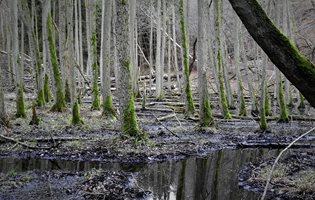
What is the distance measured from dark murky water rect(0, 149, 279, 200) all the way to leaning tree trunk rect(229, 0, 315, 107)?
290cm

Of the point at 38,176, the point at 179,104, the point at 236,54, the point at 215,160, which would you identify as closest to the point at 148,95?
the point at 179,104

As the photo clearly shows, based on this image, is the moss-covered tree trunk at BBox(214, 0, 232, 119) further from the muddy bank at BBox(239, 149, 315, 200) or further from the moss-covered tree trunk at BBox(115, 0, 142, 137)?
the muddy bank at BBox(239, 149, 315, 200)

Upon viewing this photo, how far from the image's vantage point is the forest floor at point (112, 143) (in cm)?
845

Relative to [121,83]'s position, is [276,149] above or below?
below

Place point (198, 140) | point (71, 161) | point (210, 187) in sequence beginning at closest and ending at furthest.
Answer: point (210, 187), point (71, 161), point (198, 140)

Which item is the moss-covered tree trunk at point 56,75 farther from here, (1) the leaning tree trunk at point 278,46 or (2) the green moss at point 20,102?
(1) the leaning tree trunk at point 278,46

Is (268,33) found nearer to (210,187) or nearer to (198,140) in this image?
(210,187)

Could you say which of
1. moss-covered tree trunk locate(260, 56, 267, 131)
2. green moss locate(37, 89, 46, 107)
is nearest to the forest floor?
moss-covered tree trunk locate(260, 56, 267, 131)

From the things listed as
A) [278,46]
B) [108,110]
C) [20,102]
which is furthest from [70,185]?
[108,110]

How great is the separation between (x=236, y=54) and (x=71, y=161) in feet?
36.9

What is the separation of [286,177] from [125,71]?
5.64 m

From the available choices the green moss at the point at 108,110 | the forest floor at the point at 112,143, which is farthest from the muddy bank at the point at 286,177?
the green moss at the point at 108,110

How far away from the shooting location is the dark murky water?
7.95 metres

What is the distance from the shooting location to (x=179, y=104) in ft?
74.8
